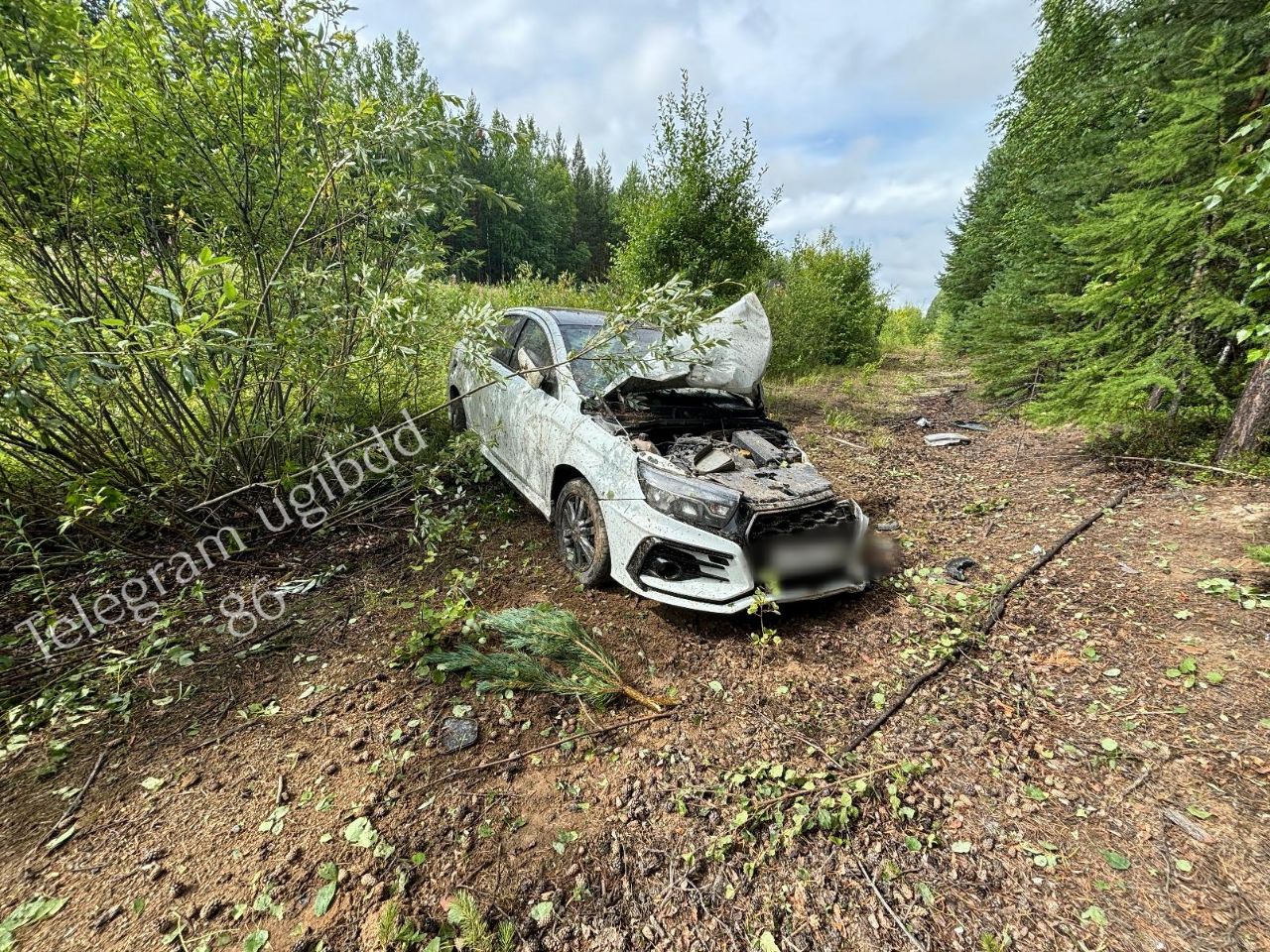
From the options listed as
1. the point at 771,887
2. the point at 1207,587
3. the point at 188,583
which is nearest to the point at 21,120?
the point at 188,583

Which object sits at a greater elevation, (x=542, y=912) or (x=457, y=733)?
(x=457, y=733)

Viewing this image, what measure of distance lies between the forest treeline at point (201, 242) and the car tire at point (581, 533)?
1186 mm

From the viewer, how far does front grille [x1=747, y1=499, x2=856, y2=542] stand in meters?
2.63

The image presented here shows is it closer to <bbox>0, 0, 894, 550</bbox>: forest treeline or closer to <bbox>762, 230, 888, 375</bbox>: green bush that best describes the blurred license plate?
<bbox>0, 0, 894, 550</bbox>: forest treeline

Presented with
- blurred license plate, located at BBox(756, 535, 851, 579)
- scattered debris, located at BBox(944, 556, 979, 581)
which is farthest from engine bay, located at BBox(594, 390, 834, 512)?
scattered debris, located at BBox(944, 556, 979, 581)

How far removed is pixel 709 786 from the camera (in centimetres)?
196

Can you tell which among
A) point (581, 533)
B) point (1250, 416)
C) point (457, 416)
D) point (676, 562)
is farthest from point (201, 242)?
point (1250, 416)

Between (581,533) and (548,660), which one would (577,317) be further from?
(548,660)

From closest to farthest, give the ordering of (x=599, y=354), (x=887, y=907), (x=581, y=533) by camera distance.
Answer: (x=887, y=907) → (x=581, y=533) → (x=599, y=354)

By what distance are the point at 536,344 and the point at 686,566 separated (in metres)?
2.31

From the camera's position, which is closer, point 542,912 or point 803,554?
point 542,912

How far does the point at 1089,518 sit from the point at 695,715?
3914 millimetres

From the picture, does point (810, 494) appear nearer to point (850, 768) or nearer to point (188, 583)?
point (850, 768)

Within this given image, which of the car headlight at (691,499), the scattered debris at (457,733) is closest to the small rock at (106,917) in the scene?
the scattered debris at (457,733)
